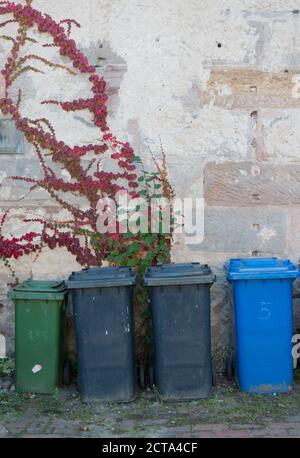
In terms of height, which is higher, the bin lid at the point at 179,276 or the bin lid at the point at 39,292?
the bin lid at the point at 179,276

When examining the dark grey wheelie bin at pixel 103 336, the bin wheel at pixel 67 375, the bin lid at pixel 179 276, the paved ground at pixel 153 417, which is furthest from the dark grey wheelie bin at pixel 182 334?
the bin wheel at pixel 67 375

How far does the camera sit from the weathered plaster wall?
19.6ft

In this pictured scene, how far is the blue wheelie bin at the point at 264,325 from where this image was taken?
5215 millimetres

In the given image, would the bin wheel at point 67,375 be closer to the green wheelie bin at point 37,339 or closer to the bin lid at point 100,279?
the green wheelie bin at point 37,339

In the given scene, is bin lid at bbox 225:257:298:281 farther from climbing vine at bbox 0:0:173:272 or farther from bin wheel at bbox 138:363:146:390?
bin wheel at bbox 138:363:146:390

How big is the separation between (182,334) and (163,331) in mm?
160

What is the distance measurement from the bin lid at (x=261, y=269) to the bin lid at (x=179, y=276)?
24 cm

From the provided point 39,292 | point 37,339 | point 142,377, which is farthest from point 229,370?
point 39,292

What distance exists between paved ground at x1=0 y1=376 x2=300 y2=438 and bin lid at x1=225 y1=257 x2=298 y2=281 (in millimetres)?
1025

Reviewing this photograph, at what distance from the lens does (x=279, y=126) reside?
6.00 m

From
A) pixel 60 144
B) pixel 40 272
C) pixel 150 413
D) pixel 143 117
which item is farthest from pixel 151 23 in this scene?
pixel 150 413

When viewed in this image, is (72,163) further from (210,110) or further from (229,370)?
(229,370)

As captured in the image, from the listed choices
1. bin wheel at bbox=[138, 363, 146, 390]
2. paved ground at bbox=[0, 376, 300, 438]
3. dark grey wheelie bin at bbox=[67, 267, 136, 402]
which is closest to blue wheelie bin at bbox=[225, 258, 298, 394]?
paved ground at bbox=[0, 376, 300, 438]

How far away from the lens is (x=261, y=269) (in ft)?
17.3
